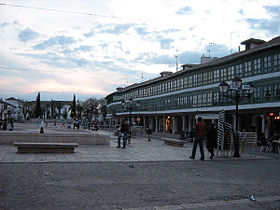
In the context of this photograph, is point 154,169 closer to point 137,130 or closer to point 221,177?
point 221,177

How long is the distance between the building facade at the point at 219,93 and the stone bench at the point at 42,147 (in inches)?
451

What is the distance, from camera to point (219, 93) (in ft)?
127

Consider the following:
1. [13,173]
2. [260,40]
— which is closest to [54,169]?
[13,173]

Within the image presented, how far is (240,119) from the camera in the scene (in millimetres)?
36969

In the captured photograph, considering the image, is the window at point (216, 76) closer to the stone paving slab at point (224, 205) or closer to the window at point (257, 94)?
the window at point (257, 94)

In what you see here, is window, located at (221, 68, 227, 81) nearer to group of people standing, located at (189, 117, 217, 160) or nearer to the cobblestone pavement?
group of people standing, located at (189, 117, 217, 160)

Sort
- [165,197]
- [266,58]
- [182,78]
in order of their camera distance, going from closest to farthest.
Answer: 1. [165,197]
2. [266,58]
3. [182,78]

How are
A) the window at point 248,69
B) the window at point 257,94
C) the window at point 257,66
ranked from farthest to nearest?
the window at point 248,69 < the window at point 257,66 < the window at point 257,94

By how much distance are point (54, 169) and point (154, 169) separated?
3130mm

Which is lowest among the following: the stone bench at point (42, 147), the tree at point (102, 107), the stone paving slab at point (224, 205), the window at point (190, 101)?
the stone paving slab at point (224, 205)

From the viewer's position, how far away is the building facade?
1209 inches

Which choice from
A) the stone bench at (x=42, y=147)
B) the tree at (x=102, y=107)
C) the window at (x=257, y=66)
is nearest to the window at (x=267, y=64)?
the window at (x=257, y=66)

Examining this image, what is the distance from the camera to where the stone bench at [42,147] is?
13.6 metres

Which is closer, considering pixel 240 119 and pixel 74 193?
pixel 74 193
